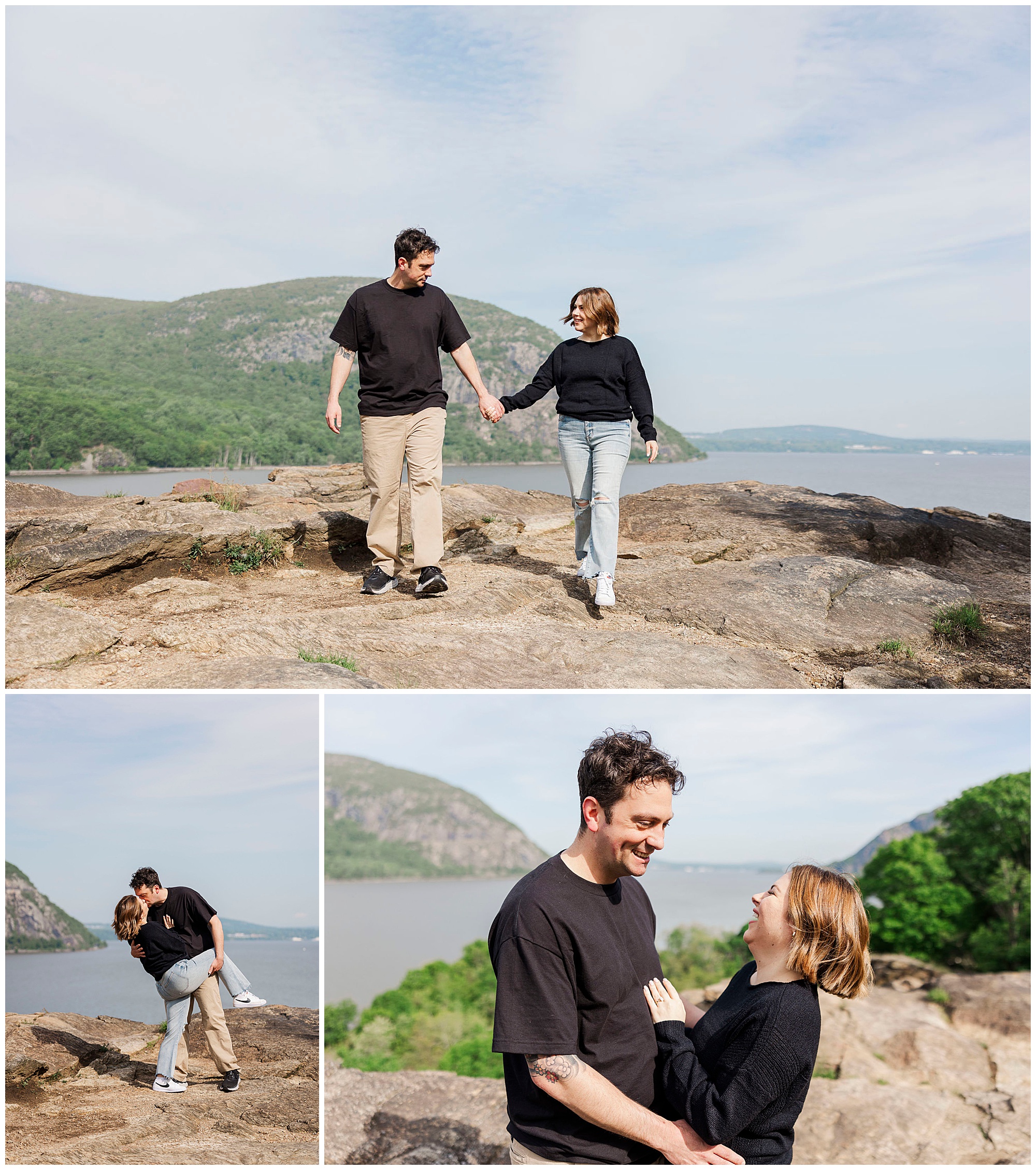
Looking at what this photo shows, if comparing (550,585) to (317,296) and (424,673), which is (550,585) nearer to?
(424,673)

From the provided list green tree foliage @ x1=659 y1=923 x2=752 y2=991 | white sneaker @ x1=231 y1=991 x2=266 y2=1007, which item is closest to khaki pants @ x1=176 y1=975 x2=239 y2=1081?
white sneaker @ x1=231 y1=991 x2=266 y2=1007

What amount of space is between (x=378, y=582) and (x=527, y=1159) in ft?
15.2

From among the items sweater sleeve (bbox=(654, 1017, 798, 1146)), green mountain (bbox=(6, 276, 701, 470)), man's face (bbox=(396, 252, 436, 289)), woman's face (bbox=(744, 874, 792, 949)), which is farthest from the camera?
green mountain (bbox=(6, 276, 701, 470))

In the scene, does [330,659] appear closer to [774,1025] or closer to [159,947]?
[159,947]

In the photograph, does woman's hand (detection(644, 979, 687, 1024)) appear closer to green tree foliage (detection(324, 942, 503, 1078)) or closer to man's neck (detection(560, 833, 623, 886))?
man's neck (detection(560, 833, 623, 886))

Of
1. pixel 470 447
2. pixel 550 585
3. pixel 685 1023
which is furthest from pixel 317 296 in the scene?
pixel 685 1023

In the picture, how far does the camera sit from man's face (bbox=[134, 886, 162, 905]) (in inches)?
186

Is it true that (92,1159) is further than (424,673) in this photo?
No

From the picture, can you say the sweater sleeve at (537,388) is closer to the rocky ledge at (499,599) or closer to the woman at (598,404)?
the woman at (598,404)

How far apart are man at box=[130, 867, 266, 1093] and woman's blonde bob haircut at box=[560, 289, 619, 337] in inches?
187

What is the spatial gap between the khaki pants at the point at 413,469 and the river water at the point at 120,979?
2.91 m

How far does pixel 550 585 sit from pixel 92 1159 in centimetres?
464

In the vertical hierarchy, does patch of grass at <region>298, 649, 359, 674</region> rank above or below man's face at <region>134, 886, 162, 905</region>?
above

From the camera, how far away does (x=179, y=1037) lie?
4715mm
